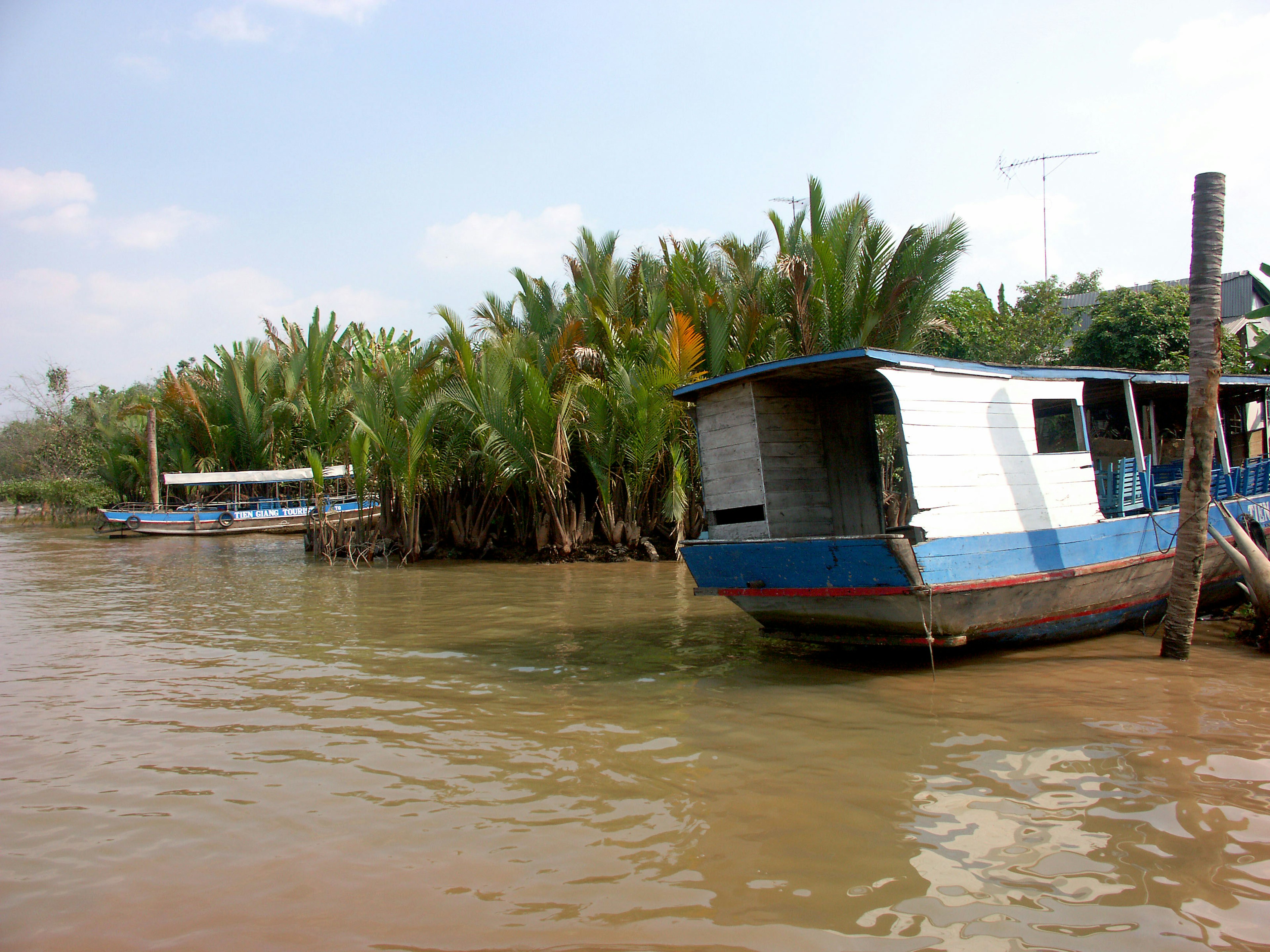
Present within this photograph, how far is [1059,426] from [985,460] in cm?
347

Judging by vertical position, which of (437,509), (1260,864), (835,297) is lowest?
(1260,864)

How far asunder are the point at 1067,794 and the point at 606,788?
2.34 m

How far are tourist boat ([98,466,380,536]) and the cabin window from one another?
18.4 meters

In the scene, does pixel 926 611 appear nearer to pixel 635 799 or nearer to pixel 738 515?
pixel 738 515

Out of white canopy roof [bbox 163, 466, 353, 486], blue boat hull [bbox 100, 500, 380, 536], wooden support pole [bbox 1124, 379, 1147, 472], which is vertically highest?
white canopy roof [bbox 163, 466, 353, 486]

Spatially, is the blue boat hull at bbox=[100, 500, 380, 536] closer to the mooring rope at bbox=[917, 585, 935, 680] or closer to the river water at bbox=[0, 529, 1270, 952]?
the river water at bbox=[0, 529, 1270, 952]

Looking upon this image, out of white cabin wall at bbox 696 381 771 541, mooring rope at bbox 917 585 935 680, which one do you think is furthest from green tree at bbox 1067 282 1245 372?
mooring rope at bbox 917 585 935 680

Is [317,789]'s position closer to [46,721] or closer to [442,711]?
[442,711]

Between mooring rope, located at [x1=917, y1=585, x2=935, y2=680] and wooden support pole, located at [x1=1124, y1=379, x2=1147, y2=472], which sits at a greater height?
wooden support pole, located at [x1=1124, y1=379, x2=1147, y2=472]

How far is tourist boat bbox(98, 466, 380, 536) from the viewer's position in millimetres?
24469

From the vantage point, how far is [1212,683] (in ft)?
19.5

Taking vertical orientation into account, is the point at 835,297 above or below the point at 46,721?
above

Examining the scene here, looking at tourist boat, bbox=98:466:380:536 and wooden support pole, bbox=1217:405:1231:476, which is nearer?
wooden support pole, bbox=1217:405:1231:476

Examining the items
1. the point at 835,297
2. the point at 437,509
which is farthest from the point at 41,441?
the point at 835,297
